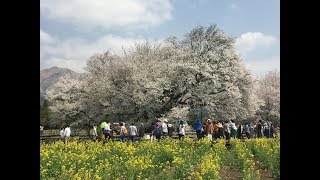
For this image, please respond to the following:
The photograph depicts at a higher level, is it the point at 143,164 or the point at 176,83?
the point at 176,83

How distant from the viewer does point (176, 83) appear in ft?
105

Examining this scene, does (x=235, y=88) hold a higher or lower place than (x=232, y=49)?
lower

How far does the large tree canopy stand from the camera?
31625 mm

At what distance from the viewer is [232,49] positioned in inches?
1350

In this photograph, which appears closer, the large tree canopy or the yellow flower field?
the yellow flower field

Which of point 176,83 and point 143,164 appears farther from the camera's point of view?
point 176,83

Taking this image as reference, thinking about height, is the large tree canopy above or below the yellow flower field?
above
